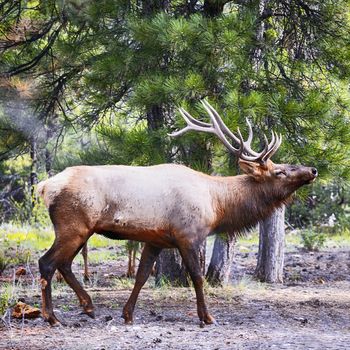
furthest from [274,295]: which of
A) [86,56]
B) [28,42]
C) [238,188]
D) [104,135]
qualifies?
[28,42]

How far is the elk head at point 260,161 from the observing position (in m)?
8.10

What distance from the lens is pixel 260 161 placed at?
27.2 feet

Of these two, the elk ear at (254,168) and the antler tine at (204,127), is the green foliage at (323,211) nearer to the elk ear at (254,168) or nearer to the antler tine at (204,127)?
the elk ear at (254,168)

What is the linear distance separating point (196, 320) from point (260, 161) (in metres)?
1.72

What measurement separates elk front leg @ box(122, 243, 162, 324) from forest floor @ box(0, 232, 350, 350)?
10cm

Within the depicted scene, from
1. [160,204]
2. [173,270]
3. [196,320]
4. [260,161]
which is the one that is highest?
[260,161]

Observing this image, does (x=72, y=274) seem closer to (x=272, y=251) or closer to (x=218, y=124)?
(x=218, y=124)

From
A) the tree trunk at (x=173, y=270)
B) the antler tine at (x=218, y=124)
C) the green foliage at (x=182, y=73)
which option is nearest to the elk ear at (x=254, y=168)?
the antler tine at (x=218, y=124)

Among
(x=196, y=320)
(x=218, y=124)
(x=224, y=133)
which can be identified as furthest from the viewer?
(x=224, y=133)

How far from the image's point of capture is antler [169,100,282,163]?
806 cm

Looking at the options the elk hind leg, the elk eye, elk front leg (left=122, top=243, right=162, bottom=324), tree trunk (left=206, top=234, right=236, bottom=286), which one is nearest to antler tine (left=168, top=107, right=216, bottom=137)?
the elk eye

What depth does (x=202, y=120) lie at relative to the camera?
857 centimetres

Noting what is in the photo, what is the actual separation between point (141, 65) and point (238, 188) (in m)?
1.89

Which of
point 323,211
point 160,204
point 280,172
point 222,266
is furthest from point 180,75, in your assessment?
point 323,211
